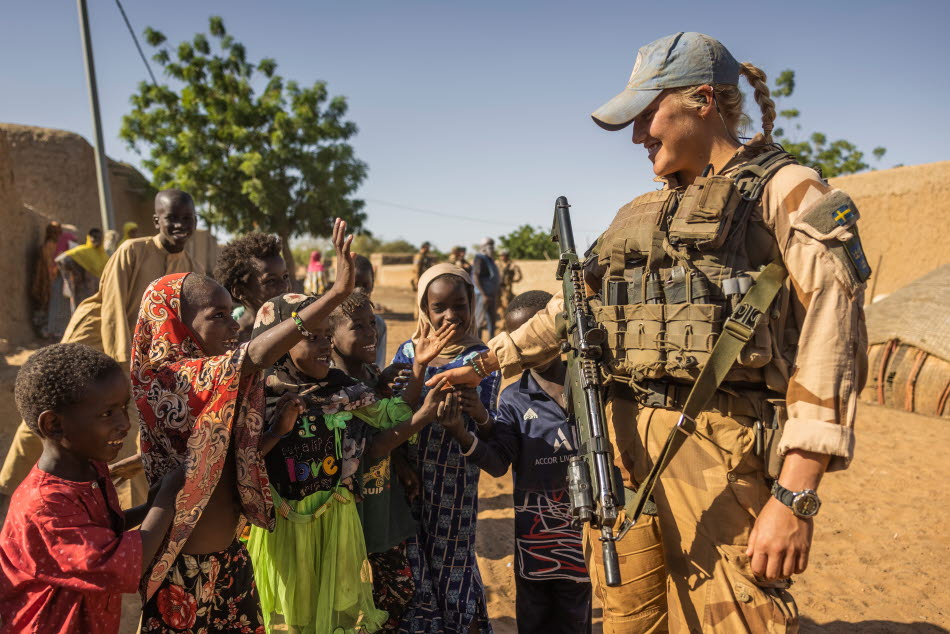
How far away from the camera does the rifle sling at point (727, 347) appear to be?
1638mm

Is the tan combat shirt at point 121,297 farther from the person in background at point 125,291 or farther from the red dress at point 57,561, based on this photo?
the red dress at point 57,561

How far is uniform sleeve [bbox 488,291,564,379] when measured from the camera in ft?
7.84

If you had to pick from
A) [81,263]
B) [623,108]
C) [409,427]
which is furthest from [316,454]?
[81,263]

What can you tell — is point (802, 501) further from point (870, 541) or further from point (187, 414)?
point (870, 541)

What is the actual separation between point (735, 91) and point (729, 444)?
3.40 ft

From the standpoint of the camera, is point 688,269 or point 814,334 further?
point 688,269

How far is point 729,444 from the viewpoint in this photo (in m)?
1.74

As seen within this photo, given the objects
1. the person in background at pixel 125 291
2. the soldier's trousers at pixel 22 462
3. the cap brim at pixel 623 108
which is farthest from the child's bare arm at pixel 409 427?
the person in background at pixel 125 291

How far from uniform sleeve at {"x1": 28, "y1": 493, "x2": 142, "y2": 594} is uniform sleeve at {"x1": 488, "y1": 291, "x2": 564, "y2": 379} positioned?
1344 millimetres

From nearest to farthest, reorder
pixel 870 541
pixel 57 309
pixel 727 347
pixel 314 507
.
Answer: pixel 727 347 → pixel 314 507 → pixel 870 541 → pixel 57 309

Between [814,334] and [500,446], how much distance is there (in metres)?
1.47

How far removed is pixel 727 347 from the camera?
5.44 feet

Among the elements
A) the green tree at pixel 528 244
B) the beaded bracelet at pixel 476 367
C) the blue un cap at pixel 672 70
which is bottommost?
the beaded bracelet at pixel 476 367

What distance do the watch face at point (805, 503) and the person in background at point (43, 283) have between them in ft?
34.1
